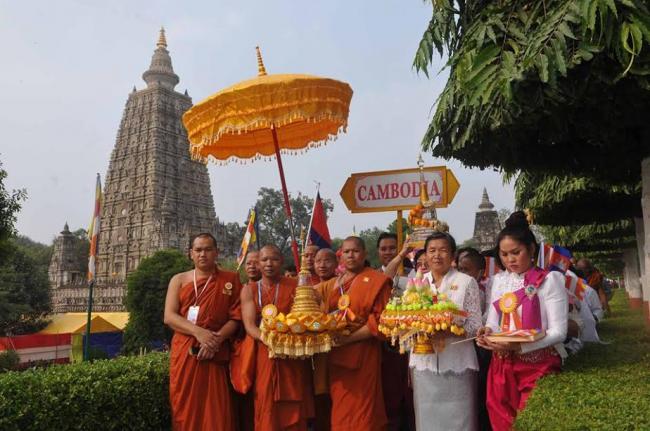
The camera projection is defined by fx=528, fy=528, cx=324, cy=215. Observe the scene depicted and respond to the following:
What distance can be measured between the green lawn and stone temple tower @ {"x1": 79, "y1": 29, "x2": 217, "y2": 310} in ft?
135

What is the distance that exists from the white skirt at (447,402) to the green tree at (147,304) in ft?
72.7

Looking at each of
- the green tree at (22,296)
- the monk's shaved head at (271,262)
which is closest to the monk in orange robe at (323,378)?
the monk's shaved head at (271,262)

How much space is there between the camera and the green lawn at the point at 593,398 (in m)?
2.85

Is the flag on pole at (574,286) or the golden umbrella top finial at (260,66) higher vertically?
the golden umbrella top finial at (260,66)

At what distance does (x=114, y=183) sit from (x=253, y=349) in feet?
151

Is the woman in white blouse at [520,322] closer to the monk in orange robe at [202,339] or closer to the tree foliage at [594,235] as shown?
the monk in orange robe at [202,339]

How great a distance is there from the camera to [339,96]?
541 centimetres

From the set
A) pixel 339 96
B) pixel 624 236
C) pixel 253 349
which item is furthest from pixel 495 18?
pixel 624 236

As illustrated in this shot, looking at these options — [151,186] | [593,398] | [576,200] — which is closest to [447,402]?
[593,398]

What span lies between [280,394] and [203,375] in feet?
2.46

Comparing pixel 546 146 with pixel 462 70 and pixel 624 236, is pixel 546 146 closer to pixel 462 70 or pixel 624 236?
pixel 462 70

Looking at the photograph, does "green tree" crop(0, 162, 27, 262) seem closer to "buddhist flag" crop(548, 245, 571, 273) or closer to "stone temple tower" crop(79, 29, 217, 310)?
"buddhist flag" crop(548, 245, 571, 273)

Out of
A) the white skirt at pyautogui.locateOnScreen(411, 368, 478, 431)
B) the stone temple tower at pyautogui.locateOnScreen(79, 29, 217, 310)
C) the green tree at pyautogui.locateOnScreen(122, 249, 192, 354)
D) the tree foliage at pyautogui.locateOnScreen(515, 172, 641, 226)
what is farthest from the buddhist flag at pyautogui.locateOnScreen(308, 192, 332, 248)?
the stone temple tower at pyautogui.locateOnScreen(79, 29, 217, 310)

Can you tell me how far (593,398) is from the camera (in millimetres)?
3246
